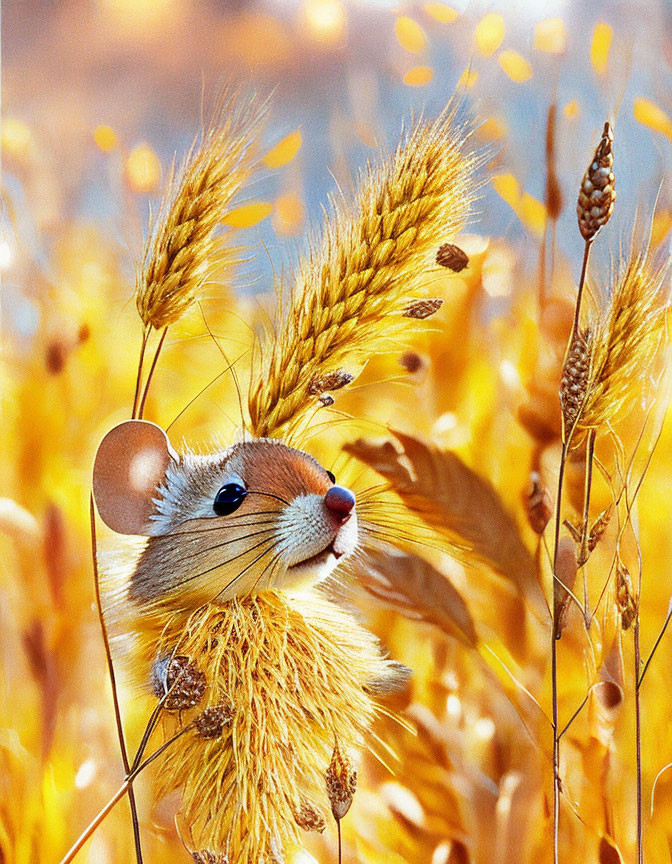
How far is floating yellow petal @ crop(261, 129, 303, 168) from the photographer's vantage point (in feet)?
3.53

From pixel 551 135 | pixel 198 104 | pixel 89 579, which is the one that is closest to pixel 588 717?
pixel 89 579

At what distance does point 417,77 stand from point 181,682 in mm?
884

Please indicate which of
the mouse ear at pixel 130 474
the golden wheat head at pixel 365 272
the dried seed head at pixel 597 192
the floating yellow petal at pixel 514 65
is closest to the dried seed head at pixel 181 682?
the mouse ear at pixel 130 474

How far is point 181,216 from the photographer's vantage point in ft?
3.43

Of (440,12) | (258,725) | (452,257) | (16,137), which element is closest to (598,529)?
(452,257)

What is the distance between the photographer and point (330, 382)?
108 cm

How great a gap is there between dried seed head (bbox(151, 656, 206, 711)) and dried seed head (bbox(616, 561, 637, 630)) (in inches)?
24.4

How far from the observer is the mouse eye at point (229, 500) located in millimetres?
1015

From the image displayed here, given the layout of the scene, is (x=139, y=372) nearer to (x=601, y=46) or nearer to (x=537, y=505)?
(x=537, y=505)

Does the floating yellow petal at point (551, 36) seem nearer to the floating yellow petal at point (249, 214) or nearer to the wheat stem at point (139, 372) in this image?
the floating yellow petal at point (249, 214)

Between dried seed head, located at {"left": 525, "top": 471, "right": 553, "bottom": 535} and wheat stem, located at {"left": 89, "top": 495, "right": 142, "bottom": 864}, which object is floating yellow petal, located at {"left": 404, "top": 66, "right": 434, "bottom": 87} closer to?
dried seed head, located at {"left": 525, "top": 471, "right": 553, "bottom": 535}

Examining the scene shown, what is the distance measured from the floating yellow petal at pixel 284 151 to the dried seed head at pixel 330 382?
295 mm

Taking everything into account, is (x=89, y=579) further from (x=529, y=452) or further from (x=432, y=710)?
(x=529, y=452)

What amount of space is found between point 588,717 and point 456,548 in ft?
1.07
